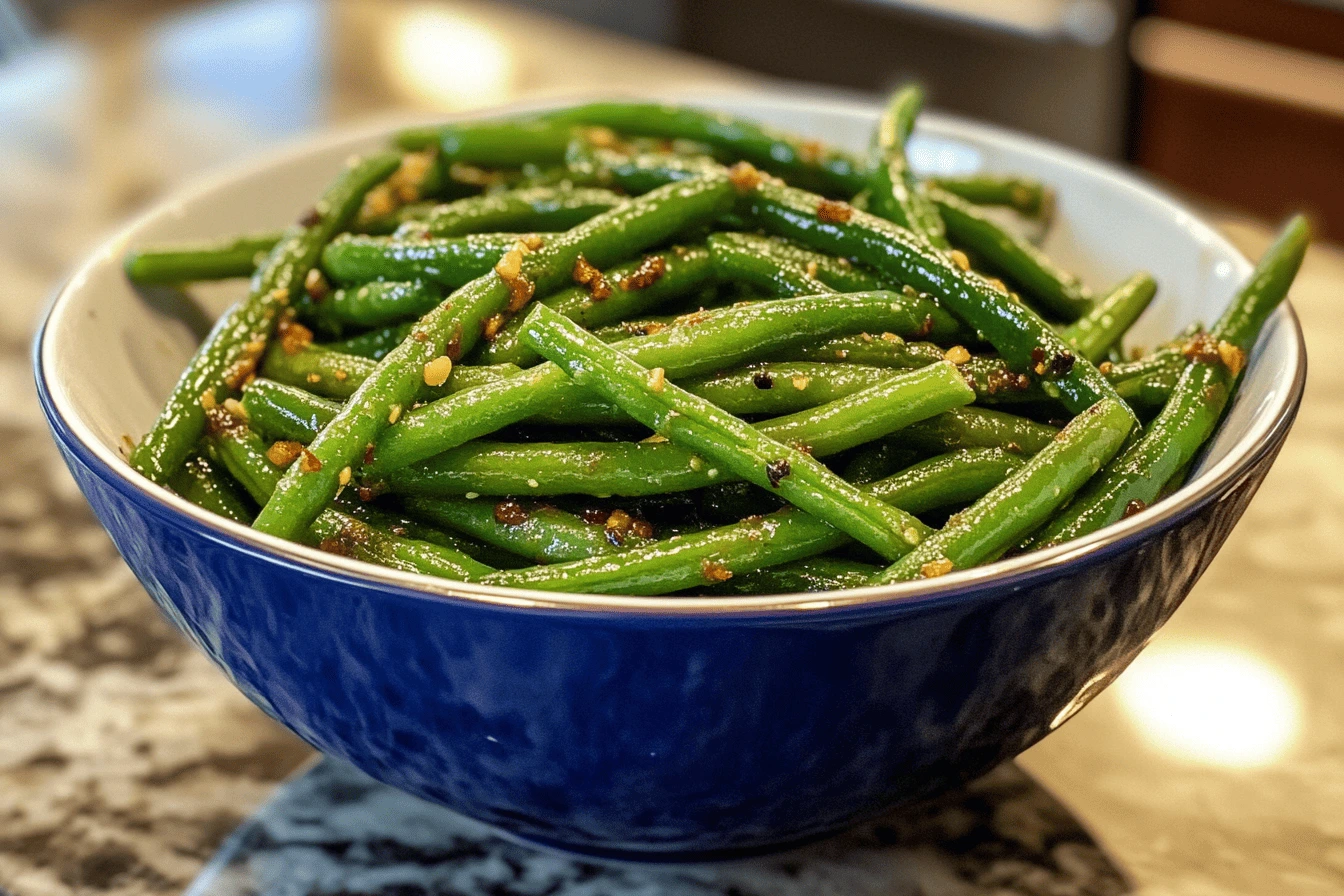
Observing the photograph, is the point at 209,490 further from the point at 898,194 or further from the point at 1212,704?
the point at 1212,704

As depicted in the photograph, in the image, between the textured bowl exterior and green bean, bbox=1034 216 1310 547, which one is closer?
the textured bowl exterior

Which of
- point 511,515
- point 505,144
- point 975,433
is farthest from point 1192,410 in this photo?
point 505,144

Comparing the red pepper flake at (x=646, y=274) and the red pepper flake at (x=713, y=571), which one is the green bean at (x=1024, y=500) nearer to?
the red pepper flake at (x=713, y=571)

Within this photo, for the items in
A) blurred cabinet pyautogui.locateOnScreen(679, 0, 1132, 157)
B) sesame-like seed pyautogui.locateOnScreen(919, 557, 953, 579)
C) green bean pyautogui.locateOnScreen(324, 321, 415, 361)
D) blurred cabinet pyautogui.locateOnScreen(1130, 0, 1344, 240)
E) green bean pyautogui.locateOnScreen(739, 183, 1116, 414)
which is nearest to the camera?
sesame-like seed pyautogui.locateOnScreen(919, 557, 953, 579)

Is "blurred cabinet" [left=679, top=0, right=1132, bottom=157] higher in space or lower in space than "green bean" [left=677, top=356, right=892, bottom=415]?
higher

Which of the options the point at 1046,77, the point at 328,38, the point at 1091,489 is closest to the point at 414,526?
the point at 1091,489

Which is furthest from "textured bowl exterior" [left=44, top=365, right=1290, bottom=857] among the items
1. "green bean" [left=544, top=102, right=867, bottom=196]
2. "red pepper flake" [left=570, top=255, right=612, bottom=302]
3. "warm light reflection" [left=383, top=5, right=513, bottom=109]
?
"warm light reflection" [left=383, top=5, right=513, bottom=109]

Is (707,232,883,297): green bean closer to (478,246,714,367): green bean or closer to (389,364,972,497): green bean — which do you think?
(478,246,714,367): green bean
